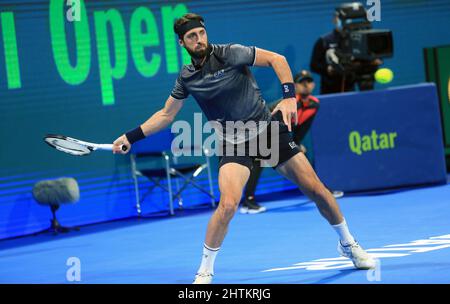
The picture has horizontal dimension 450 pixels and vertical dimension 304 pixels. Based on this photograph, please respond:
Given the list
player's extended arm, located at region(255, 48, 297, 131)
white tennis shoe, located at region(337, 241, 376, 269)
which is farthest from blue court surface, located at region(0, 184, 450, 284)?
player's extended arm, located at region(255, 48, 297, 131)

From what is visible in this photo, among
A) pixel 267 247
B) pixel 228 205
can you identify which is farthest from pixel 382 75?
pixel 228 205

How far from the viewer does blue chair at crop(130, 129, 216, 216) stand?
44.9 ft

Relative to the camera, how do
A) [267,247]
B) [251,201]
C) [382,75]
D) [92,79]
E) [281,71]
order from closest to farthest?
[281,71]
[267,247]
[251,201]
[92,79]
[382,75]

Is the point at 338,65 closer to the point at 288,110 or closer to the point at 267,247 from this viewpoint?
the point at 267,247

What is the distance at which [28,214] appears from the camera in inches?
516

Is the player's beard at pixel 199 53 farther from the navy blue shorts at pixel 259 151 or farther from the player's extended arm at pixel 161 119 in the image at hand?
the navy blue shorts at pixel 259 151

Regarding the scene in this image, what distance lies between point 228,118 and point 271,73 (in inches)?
291

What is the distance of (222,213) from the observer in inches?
299

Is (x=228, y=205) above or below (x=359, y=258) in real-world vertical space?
above

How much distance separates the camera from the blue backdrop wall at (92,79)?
509 inches

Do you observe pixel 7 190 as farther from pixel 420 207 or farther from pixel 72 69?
pixel 420 207

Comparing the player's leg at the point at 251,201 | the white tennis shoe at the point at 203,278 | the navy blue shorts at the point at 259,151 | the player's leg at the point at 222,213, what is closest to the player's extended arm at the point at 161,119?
the navy blue shorts at the point at 259,151

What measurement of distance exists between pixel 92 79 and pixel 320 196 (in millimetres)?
6320

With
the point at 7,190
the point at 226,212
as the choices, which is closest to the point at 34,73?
the point at 7,190
